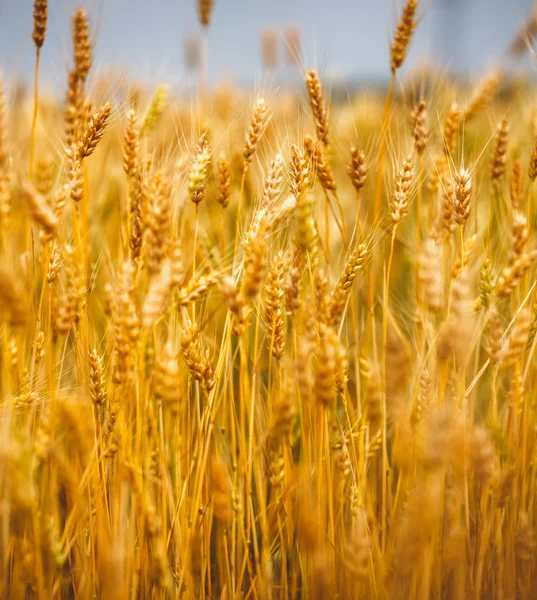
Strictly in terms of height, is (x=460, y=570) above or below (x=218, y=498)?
below

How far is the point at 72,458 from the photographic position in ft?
3.95

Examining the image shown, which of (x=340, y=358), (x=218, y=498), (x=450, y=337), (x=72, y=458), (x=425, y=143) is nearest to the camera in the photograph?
(x=450, y=337)

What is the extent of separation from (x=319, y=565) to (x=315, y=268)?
738 millimetres

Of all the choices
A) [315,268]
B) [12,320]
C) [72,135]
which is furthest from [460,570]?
[72,135]

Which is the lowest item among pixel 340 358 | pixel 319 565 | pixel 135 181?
pixel 319 565

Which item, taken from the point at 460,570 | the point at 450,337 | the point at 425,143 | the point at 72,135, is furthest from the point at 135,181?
the point at 460,570

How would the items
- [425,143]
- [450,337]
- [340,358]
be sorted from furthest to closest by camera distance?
[425,143], [340,358], [450,337]

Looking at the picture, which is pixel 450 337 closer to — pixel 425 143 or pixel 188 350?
pixel 188 350

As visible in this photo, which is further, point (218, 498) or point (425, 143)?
point (425, 143)

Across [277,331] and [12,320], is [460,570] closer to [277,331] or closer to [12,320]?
[277,331]

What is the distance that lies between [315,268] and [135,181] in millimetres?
519

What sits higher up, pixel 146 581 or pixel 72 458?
pixel 72 458

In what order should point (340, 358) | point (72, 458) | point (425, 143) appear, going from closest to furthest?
point (340, 358)
point (72, 458)
point (425, 143)

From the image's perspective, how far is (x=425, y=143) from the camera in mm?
1337
